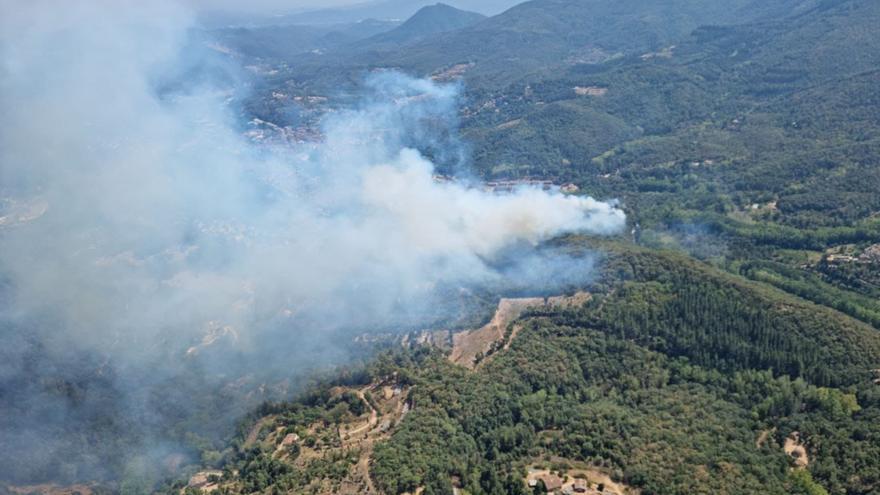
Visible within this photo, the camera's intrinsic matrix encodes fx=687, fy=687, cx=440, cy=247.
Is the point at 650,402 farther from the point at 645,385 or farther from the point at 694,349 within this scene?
the point at 694,349

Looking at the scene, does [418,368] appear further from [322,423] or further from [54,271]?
[54,271]

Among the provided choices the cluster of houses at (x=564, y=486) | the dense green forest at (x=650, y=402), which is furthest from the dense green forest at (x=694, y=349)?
the cluster of houses at (x=564, y=486)

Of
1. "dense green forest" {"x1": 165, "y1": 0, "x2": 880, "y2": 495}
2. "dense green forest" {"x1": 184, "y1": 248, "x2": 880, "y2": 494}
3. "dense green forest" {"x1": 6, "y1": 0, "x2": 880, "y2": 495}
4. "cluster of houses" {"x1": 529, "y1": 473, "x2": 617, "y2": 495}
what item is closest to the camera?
"cluster of houses" {"x1": 529, "y1": 473, "x2": 617, "y2": 495}

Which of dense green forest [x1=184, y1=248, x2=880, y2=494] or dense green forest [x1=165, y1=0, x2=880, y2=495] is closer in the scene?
dense green forest [x1=184, y1=248, x2=880, y2=494]

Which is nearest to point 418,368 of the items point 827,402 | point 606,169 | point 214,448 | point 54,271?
point 214,448

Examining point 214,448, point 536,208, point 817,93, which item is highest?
point 817,93

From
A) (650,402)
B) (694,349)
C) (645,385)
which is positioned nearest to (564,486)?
(650,402)

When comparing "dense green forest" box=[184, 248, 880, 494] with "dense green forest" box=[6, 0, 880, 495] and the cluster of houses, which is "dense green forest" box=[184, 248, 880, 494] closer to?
"dense green forest" box=[6, 0, 880, 495]

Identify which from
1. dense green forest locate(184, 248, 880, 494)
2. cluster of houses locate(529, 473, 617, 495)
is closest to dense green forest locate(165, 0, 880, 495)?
dense green forest locate(184, 248, 880, 494)
